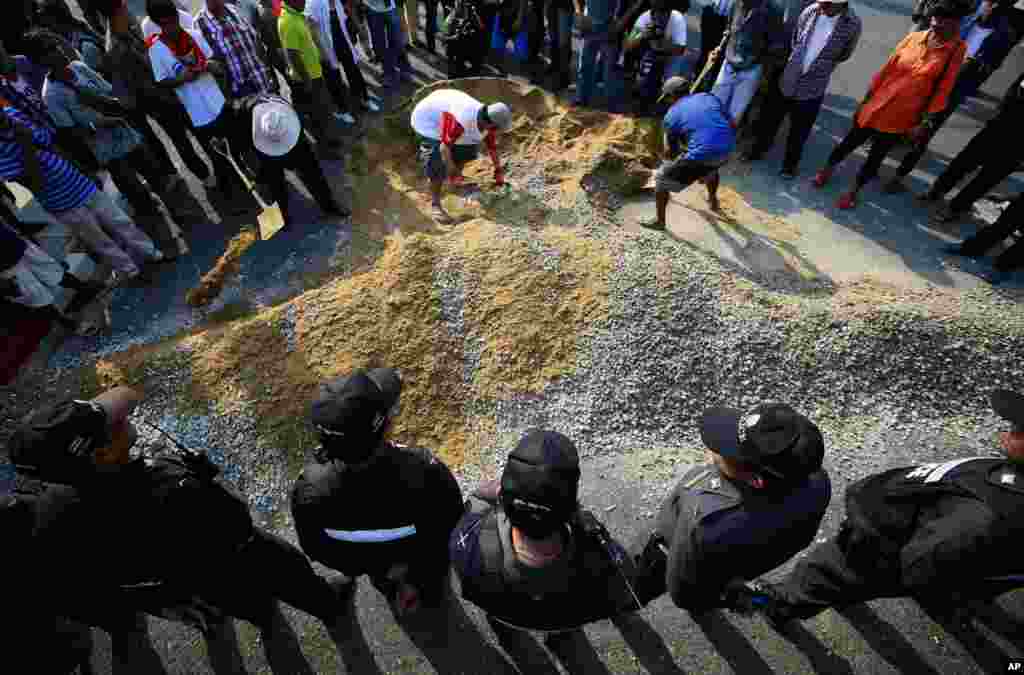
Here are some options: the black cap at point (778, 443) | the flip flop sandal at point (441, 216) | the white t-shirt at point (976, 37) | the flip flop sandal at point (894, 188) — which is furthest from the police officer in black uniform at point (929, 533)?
the white t-shirt at point (976, 37)

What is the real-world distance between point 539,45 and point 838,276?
5.40 meters

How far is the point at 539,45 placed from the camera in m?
7.64

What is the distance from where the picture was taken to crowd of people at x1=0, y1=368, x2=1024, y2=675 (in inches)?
77.8

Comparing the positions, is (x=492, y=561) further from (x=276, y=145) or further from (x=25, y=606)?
(x=276, y=145)

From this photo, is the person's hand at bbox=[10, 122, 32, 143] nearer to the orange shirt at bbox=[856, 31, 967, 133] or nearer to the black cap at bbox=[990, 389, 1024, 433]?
the black cap at bbox=[990, 389, 1024, 433]

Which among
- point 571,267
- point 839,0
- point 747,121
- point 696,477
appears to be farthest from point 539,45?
point 696,477

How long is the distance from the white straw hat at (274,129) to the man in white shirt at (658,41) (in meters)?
4.29

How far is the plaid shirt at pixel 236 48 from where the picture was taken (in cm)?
483

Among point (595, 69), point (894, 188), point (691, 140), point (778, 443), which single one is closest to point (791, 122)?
point (894, 188)

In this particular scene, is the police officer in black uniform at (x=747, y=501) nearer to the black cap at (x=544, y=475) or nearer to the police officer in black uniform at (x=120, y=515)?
the black cap at (x=544, y=475)

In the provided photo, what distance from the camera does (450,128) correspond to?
16.4 feet

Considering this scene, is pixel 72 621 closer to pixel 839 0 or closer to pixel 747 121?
pixel 839 0

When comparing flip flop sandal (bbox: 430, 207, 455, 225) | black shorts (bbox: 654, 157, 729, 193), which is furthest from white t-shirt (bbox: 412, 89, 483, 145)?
black shorts (bbox: 654, 157, 729, 193)

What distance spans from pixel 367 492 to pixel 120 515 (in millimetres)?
976
